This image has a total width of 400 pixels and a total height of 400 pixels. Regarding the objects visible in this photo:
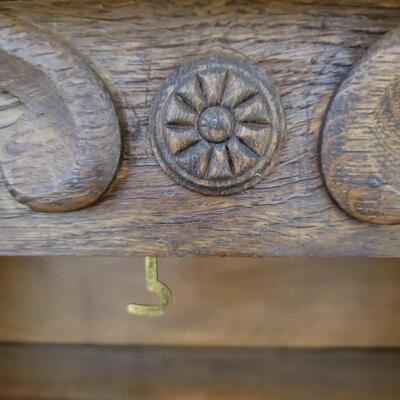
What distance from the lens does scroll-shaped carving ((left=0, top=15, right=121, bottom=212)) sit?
1.60 ft

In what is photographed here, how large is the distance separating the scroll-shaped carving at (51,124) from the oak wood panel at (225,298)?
51 centimetres

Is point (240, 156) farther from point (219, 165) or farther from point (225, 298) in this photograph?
point (225, 298)

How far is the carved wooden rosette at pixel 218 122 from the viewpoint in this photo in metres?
0.49

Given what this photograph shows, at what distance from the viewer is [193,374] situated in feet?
3.21

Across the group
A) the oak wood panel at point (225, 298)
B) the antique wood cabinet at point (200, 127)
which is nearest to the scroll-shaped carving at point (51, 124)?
the antique wood cabinet at point (200, 127)

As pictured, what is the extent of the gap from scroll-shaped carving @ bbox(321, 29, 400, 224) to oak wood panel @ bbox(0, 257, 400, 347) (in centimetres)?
51

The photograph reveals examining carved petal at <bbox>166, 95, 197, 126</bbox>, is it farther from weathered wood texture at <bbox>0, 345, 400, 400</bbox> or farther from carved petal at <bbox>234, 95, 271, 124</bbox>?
weathered wood texture at <bbox>0, 345, 400, 400</bbox>

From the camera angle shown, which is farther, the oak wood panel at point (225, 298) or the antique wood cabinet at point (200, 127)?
the oak wood panel at point (225, 298)

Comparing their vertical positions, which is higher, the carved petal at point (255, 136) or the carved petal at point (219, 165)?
the carved petal at point (255, 136)

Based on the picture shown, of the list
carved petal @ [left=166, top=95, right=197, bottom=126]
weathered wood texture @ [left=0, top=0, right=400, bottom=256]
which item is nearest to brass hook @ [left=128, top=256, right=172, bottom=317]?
weathered wood texture @ [left=0, top=0, right=400, bottom=256]

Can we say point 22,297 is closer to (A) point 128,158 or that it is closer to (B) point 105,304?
(B) point 105,304

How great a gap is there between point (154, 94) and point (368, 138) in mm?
184

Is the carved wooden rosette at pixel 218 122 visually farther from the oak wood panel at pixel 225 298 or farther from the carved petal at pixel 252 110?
the oak wood panel at pixel 225 298

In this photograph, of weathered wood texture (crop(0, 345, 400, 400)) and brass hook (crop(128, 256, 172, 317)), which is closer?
brass hook (crop(128, 256, 172, 317))
